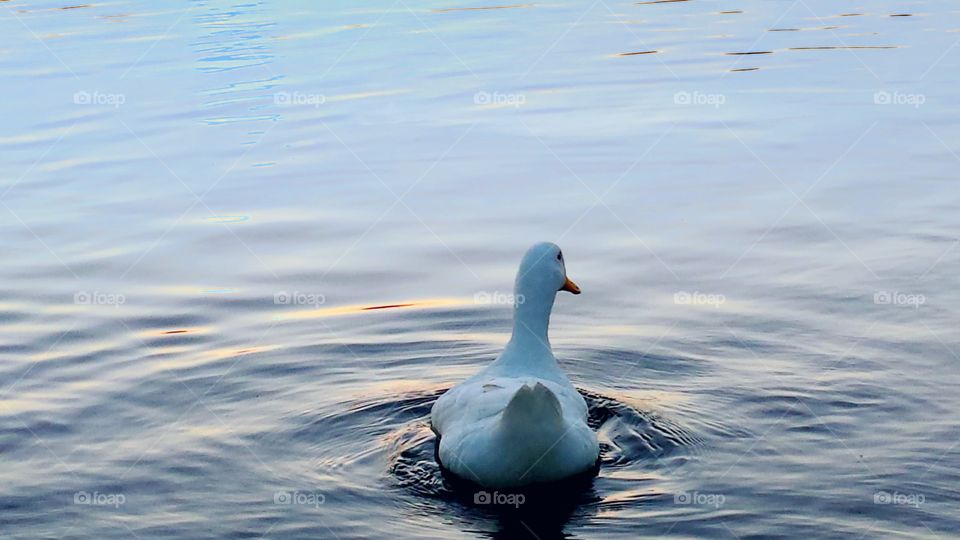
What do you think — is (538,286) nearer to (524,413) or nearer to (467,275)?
(524,413)

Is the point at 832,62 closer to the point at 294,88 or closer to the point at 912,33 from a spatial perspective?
the point at 912,33

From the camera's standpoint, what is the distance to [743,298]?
12.4 meters

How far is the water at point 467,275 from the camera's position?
8875 mm

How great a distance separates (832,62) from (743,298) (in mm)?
10301

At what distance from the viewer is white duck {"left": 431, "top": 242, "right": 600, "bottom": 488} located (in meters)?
8.41

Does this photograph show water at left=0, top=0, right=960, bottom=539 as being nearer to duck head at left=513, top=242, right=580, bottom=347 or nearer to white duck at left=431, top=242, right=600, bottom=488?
white duck at left=431, top=242, right=600, bottom=488

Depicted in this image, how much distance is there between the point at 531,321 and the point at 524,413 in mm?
1942

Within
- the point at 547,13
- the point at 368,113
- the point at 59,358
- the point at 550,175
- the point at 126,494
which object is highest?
the point at 547,13

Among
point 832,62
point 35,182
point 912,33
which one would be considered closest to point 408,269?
point 35,182

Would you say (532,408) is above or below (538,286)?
below

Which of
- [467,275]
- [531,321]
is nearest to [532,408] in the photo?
[531,321]

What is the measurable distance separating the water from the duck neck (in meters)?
0.75

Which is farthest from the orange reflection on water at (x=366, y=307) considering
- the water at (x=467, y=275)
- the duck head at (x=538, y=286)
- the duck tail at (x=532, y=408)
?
the duck tail at (x=532, y=408)

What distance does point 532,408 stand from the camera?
326 inches
